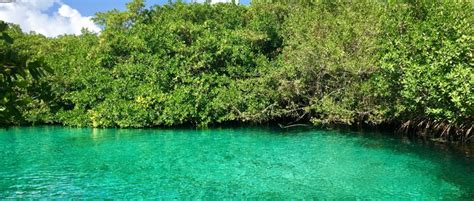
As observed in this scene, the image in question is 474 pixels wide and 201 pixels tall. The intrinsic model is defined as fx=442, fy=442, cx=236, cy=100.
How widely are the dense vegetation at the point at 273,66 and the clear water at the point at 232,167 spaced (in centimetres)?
A: 137

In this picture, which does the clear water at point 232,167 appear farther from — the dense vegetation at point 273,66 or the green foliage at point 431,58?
the green foliage at point 431,58

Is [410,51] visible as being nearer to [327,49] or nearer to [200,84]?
[327,49]

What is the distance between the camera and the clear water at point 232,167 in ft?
30.7

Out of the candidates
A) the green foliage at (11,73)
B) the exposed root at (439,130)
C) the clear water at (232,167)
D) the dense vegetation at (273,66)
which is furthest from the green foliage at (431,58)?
the green foliage at (11,73)

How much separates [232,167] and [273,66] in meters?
7.97

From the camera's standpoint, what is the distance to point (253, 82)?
62.1ft

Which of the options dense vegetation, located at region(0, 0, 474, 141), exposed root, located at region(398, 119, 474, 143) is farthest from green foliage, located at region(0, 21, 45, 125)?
exposed root, located at region(398, 119, 474, 143)

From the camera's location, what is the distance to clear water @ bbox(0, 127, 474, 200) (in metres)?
9.35

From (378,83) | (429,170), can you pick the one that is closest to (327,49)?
(378,83)

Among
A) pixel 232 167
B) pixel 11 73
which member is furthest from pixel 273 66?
pixel 11 73

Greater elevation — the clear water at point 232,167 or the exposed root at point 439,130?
the exposed root at point 439,130

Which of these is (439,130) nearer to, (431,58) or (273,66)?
(431,58)

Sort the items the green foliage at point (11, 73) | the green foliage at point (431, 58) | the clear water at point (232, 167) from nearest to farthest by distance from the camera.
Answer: the green foliage at point (11, 73)
the clear water at point (232, 167)
the green foliage at point (431, 58)

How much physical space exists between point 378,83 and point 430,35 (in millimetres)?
2610
